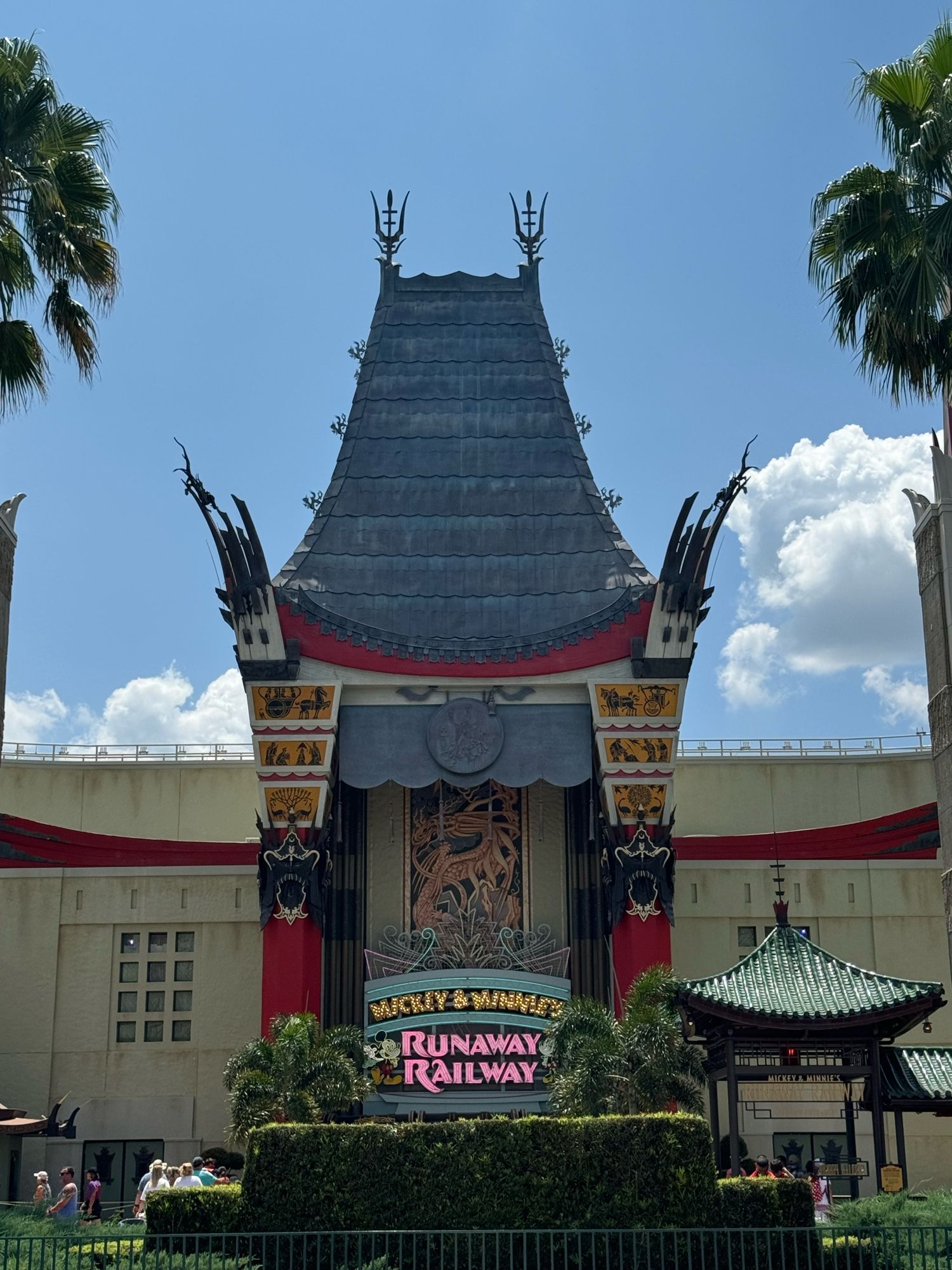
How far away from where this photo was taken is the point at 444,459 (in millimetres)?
39625

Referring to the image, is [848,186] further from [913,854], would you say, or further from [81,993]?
[81,993]

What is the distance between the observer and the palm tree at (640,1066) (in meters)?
24.9

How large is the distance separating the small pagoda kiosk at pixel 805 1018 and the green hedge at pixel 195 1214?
7281 millimetres

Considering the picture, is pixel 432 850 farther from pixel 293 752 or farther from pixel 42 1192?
pixel 42 1192

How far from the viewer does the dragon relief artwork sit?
120 ft

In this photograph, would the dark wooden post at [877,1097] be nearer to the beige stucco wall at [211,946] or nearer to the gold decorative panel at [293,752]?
the beige stucco wall at [211,946]

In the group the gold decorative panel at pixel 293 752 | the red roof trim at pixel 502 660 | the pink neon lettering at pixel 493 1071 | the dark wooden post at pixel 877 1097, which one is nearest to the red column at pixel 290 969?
the gold decorative panel at pixel 293 752

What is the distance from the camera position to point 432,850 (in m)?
37.1

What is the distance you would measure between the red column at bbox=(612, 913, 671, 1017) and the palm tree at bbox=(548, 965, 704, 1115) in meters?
8.40

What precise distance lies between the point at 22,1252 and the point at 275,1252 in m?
2.51

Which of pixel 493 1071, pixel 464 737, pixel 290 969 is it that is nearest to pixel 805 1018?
pixel 493 1071

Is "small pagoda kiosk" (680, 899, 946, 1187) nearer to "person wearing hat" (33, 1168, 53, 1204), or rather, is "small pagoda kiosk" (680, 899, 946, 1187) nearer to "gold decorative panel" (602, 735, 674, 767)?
"person wearing hat" (33, 1168, 53, 1204)

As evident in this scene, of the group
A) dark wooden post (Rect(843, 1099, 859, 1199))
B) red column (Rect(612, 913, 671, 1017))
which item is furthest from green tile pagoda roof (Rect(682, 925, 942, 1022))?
red column (Rect(612, 913, 671, 1017))

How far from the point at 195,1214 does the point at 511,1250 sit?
3.53m
